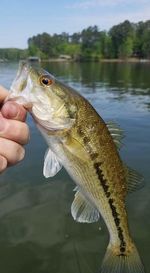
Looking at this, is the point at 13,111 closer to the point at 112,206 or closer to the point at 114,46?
the point at 112,206

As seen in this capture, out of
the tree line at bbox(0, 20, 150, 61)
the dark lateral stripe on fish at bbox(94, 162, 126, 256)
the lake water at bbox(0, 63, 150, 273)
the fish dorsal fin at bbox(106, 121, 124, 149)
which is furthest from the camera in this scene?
the tree line at bbox(0, 20, 150, 61)

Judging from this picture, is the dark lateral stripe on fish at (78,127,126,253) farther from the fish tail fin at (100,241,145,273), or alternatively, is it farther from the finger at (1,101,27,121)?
the finger at (1,101,27,121)

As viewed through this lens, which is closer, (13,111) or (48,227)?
(13,111)

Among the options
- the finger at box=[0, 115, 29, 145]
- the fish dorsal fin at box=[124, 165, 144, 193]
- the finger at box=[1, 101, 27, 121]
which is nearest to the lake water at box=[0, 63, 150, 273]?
the fish dorsal fin at box=[124, 165, 144, 193]

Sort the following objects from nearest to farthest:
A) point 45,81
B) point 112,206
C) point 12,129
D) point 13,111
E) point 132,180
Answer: point 13,111
point 12,129
point 45,81
point 112,206
point 132,180

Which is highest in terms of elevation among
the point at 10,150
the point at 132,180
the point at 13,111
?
the point at 13,111

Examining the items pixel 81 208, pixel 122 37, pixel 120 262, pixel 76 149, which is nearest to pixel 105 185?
pixel 81 208

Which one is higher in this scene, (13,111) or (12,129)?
(13,111)
